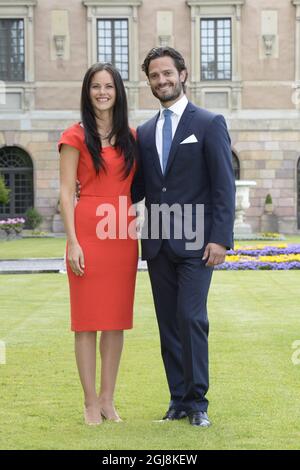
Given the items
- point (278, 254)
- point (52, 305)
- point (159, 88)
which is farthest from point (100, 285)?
point (278, 254)

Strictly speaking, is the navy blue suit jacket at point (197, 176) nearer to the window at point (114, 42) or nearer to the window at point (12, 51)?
the window at point (12, 51)

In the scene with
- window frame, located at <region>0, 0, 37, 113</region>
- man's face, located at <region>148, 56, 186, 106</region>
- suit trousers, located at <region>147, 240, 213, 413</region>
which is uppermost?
window frame, located at <region>0, 0, 37, 113</region>

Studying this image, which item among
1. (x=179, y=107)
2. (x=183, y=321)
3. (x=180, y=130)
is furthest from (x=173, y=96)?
(x=183, y=321)

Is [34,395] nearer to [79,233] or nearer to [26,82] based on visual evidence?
[79,233]

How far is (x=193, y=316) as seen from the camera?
25.3 ft

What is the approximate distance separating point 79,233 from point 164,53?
137 cm

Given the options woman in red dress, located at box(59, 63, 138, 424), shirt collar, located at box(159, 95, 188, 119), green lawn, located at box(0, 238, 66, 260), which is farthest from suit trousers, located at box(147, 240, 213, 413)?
green lawn, located at box(0, 238, 66, 260)

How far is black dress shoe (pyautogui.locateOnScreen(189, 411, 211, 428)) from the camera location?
763 cm

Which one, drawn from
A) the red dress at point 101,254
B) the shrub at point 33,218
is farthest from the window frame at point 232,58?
Result: the red dress at point 101,254

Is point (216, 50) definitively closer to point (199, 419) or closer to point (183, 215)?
point (183, 215)

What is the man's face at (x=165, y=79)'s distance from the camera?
7.93 meters

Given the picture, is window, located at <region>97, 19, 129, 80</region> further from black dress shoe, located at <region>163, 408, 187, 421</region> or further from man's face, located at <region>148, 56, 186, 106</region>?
black dress shoe, located at <region>163, 408, 187, 421</region>

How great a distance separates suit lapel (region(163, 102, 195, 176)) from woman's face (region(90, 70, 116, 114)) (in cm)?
49

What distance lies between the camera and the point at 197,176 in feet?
26.1
